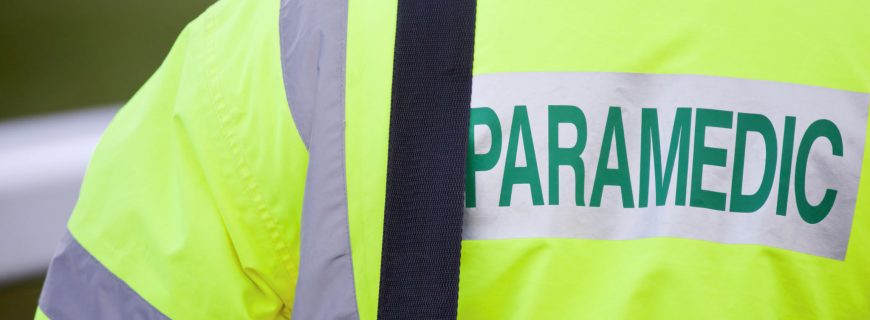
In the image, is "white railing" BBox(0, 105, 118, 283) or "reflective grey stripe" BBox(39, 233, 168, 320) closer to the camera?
"reflective grey stripe" BBox(39, 233, 168, 320)

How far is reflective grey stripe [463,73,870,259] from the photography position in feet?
2.28

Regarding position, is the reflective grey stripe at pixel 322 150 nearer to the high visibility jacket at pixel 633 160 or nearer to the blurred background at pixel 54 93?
the high visibility jacket at pixel 633 160

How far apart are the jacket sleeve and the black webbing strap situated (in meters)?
0.10

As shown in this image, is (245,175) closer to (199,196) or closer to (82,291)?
(199,196)

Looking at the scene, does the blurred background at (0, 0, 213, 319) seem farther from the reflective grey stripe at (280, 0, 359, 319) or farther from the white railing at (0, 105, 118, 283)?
the reflective grey stripe at (280, 0, 359, 319)

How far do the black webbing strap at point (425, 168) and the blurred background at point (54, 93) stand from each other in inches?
69.4

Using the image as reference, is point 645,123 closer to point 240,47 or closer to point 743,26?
point 743,26

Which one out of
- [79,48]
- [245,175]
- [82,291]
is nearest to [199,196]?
[245,175]

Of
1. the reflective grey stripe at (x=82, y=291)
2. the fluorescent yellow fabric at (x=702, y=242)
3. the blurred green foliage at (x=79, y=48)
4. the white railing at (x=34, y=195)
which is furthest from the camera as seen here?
the blurred green foliage at (x=79, y=48)

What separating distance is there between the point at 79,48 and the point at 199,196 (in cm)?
248

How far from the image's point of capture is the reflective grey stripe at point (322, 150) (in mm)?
722

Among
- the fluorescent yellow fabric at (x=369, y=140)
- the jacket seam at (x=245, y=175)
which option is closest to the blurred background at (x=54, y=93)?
the jacket seam at (x=245, y=175)

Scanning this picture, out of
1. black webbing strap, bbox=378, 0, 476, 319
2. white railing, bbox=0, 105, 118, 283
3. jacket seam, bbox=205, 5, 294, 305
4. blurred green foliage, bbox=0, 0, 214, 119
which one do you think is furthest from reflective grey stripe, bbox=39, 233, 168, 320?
blurred green foliage, bbox=0, 0, 214, 119

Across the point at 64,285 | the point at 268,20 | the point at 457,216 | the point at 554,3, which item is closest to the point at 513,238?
the point at 457,216
